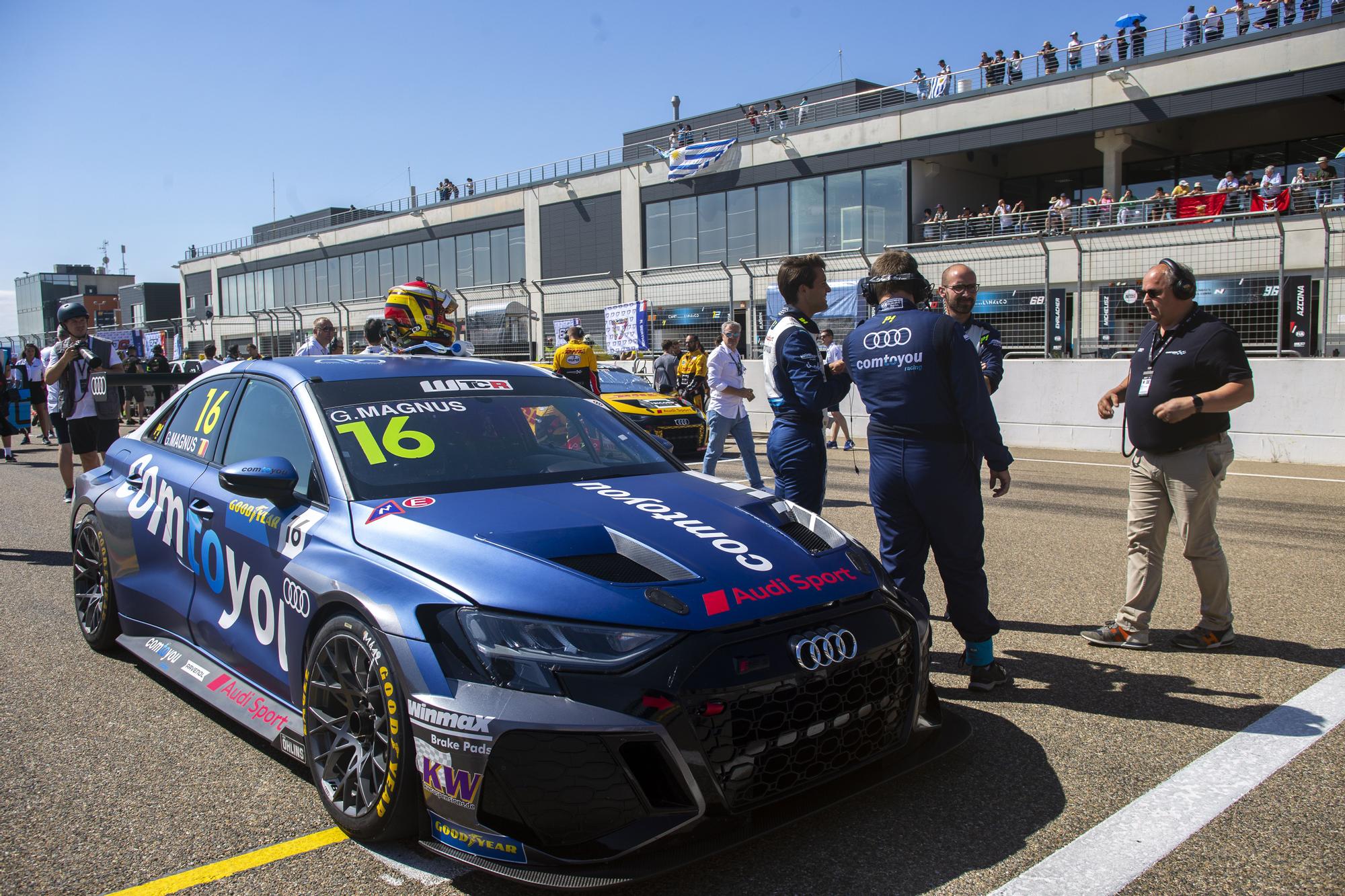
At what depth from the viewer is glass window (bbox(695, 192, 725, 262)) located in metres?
35.7

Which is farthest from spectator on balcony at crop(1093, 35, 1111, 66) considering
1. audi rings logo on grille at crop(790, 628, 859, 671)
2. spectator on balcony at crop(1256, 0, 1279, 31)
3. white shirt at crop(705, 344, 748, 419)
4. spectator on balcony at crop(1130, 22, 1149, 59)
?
audi rings logo on grille at crop(790, 628, 859, 671)

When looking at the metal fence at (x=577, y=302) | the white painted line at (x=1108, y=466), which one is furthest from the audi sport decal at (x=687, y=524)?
the metal fence at (x=577, y=302)

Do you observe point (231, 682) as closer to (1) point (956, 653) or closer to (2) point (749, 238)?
(1) point (956, 653)

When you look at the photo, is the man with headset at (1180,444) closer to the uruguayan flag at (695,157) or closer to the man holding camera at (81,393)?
the man holding camera at (81,393)

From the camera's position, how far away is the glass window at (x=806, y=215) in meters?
32.9

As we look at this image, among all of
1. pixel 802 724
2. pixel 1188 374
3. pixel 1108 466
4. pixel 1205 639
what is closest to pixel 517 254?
pixel 1108 466

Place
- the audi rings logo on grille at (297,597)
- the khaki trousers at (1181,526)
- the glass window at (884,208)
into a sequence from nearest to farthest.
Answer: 1. the audi rings logo on grille at (297,597)
2. the khaki trousers at (1181,526)
3. the glass window at (884,208)

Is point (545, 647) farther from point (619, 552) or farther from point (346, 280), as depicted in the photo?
point (346, 280)

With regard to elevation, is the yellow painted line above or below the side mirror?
below

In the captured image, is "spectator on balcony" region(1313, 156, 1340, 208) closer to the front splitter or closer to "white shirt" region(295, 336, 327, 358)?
"white shirt" region(295, 336, 327, 358)

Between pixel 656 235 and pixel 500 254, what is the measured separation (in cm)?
957

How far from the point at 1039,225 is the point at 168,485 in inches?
958

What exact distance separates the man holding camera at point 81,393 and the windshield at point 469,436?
5.33 m

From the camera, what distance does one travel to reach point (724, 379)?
955cm
